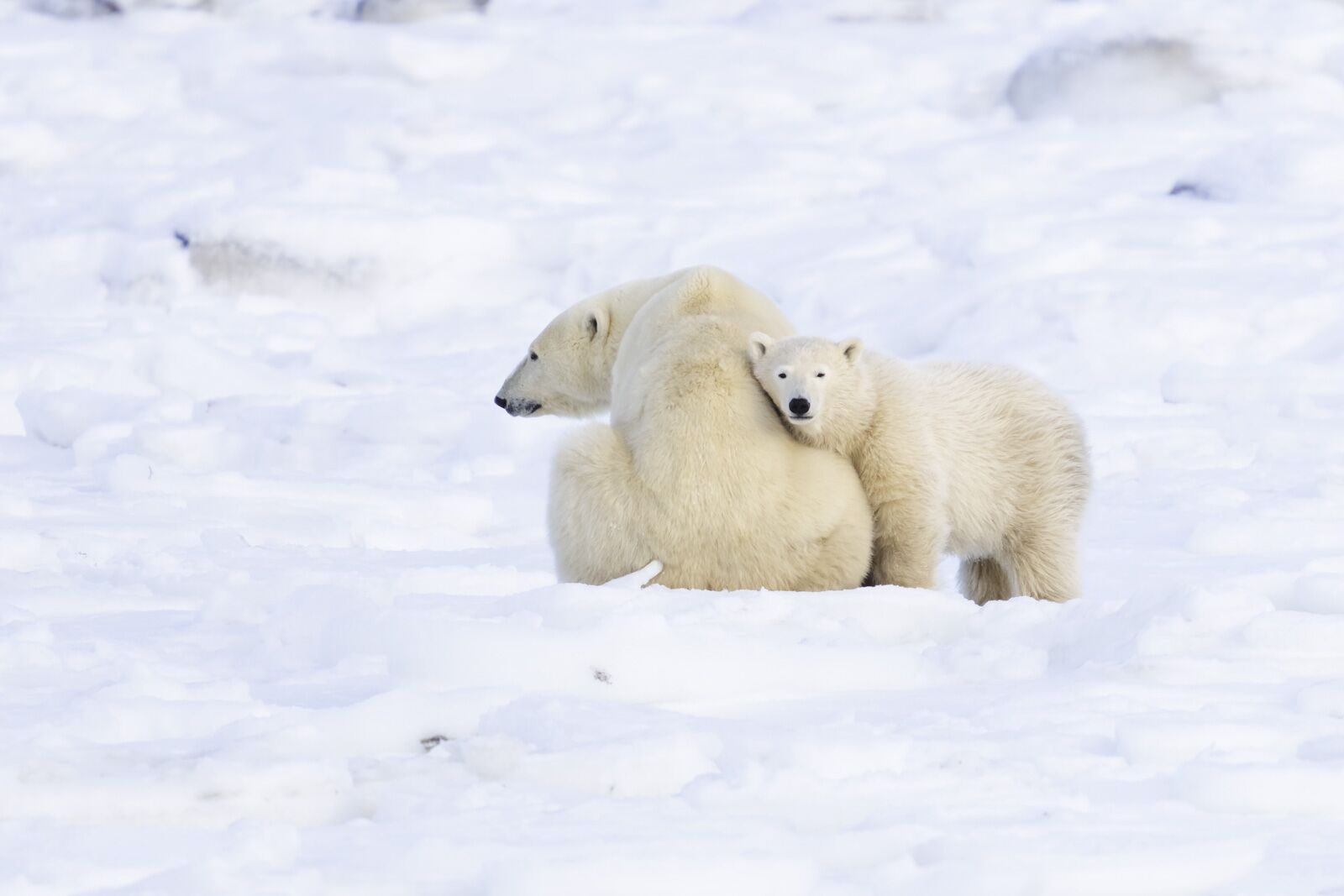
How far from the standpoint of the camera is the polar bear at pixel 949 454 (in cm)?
366

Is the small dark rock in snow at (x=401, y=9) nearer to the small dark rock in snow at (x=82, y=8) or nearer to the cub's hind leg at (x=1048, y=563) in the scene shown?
the small dark rock in snow at (x=82, y=8)

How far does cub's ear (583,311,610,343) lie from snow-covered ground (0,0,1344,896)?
81cm

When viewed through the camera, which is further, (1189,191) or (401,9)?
(401,9)

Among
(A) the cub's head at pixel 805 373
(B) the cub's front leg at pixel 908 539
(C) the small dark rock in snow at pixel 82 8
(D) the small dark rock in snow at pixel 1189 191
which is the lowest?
(D) the small dark rock in snow at pixel 1189 191

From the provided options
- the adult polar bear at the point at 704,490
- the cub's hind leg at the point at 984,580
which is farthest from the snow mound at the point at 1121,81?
the adult polar bear at the point at 704,490

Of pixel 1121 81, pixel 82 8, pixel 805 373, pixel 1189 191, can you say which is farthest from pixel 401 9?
pixel 805 373

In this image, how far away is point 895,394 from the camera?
3.81 metres

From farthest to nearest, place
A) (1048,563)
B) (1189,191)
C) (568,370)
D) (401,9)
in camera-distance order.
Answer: (401,9)
(1189,191)
(568,370)
(1048,563)

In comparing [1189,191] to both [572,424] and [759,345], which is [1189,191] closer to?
[572,424]

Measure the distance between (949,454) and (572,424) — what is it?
131 centimetres

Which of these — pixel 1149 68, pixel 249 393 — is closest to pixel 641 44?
pixel 1149 68

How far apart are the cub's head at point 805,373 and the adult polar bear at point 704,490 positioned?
0.06 meters

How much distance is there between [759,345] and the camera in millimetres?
3684

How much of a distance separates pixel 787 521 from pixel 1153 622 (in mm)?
982
